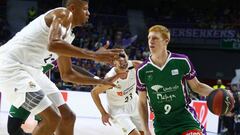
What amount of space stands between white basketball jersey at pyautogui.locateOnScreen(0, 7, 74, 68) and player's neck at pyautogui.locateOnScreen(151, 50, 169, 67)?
771 millimetres

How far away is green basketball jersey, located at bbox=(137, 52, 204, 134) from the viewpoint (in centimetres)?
396

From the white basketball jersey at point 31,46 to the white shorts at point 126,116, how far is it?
1.96m

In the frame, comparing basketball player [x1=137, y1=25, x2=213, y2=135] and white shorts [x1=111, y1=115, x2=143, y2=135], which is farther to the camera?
white shorts [x1=111, y1=115, x2=143, y2=135]

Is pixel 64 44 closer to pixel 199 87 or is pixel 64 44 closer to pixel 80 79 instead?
pixel 80 79

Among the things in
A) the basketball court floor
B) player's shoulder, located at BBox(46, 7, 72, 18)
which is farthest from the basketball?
the basketball court floor

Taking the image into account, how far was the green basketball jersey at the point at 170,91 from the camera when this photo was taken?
13.0 ft

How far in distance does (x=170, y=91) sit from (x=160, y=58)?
302 mm

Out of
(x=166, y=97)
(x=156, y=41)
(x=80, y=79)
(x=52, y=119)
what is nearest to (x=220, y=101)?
(x=166, y=97)

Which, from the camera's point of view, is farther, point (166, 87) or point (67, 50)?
point (166, 87)

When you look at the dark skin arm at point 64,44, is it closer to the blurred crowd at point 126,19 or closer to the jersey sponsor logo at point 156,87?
the jersey sponsor logo at point 156,87

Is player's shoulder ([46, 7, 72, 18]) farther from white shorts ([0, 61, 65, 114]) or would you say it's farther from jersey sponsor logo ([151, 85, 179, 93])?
jersey sponsor logo ([151, 85, 179, 93])

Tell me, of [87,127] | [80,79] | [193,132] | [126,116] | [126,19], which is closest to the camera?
[193,132]

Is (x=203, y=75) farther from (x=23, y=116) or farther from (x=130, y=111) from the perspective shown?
(x=23, y=116)

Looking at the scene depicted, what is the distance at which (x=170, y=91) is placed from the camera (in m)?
3.98
